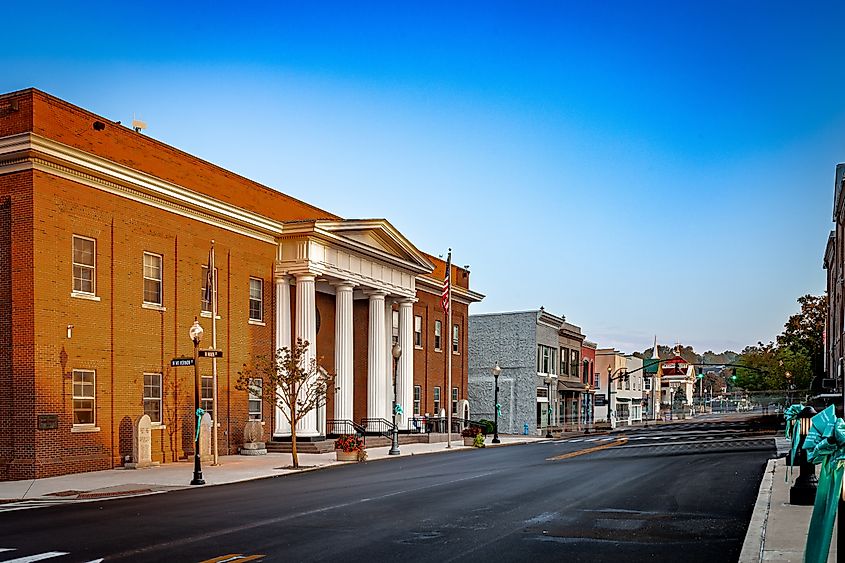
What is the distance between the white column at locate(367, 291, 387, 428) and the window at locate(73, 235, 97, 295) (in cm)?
1789

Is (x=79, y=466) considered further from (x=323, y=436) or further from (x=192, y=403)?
(x=323, y=436)

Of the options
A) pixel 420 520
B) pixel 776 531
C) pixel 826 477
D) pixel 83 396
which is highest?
pixel 826 477

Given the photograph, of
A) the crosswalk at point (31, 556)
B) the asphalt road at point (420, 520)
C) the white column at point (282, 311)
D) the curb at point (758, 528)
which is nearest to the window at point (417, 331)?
the white column at point (282, 311)

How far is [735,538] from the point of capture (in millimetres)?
12891

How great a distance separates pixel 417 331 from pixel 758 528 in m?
40.9

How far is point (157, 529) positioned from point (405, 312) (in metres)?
34.3

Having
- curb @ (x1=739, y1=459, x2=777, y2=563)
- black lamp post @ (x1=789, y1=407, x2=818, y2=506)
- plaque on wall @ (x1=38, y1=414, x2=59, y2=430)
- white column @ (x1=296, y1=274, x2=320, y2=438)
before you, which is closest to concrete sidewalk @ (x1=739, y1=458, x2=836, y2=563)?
curb @ (x1=739, y1=459, x2=777, y2=563)

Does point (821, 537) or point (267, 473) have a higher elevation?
point (821, 537)

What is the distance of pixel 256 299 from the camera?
3766cm

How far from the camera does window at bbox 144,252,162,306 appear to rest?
31094mm

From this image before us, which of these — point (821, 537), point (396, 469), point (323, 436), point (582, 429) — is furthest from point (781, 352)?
point (821, 537)

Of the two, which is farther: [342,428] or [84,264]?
[342,428]

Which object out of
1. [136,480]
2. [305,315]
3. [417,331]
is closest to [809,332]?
[417,331]

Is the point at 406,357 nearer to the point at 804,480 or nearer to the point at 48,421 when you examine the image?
the point at 48,421
